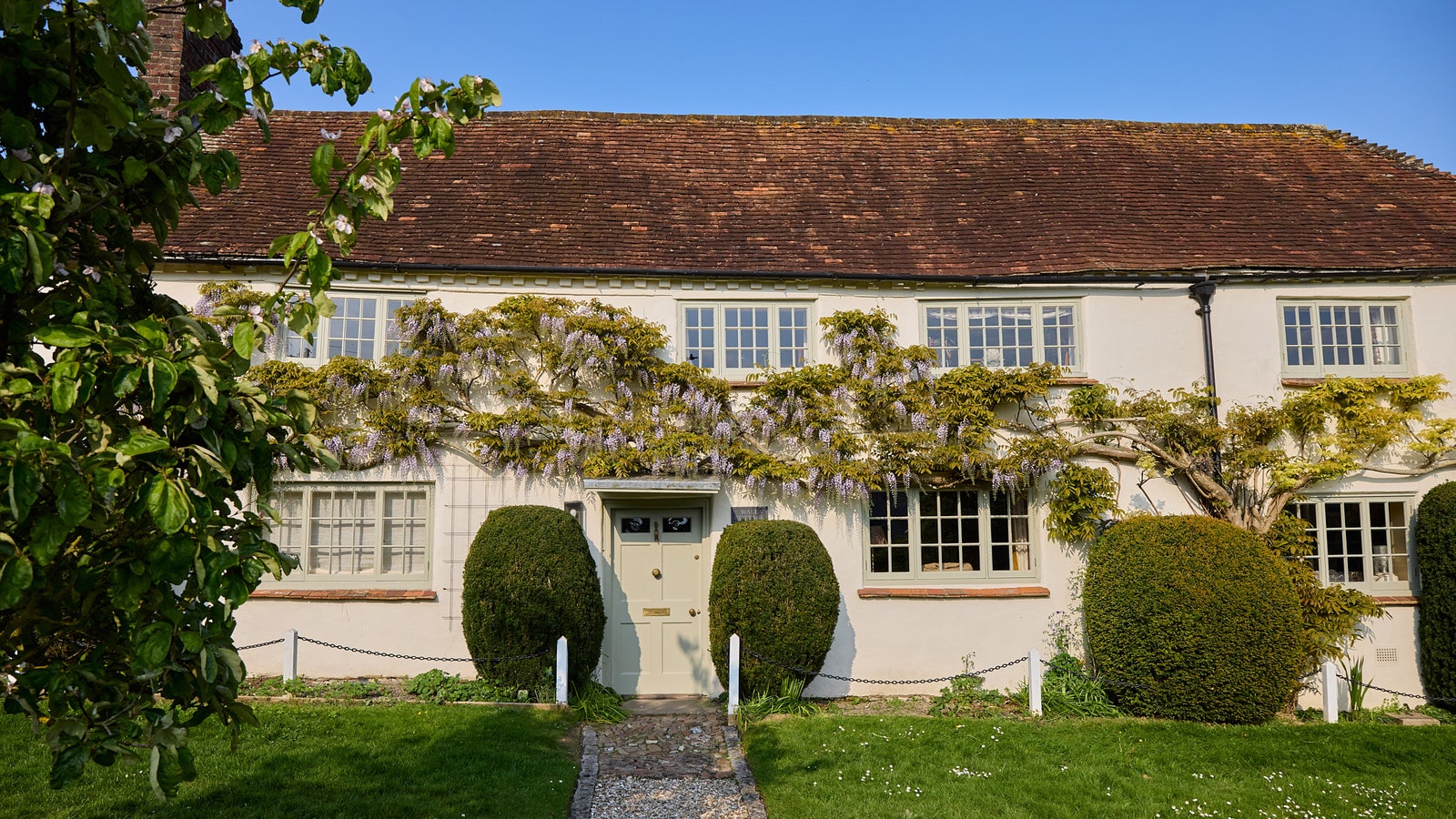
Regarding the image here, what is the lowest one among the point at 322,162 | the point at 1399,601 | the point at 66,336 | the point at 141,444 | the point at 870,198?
the point at 1399,601

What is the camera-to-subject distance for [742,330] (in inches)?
489

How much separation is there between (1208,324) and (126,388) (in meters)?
12.5

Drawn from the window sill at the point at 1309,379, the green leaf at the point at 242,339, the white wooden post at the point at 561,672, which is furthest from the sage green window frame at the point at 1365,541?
the green leaf at the point at 242,339

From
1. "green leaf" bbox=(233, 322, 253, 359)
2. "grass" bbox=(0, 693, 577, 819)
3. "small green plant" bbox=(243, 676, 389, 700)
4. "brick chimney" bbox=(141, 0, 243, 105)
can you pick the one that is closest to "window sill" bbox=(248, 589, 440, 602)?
"small green plant" bbox=(243, 676, 389, 700)

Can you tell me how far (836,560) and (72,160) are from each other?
966 centimetres

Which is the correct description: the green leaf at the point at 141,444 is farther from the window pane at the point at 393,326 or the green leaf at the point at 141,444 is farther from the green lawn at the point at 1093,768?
the window pane at the point at 393,326

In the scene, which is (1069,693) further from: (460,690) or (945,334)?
(460,690)

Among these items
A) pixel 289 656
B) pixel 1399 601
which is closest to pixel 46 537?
pixel 289 656

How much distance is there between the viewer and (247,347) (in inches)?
121

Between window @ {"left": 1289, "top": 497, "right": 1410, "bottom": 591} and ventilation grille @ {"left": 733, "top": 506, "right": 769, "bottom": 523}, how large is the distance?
681cm

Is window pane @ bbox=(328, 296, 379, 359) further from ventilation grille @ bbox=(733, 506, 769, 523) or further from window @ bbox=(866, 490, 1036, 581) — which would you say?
window @ bbox=(866, 490, 1036, 581)

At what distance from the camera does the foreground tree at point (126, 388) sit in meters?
2.77

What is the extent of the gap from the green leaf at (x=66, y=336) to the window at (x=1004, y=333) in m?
10.6

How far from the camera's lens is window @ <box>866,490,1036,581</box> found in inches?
473
